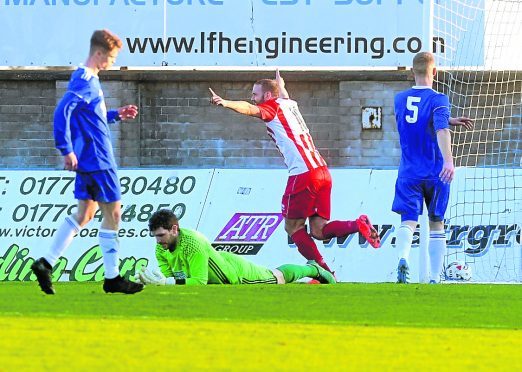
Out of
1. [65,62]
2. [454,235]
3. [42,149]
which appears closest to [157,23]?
[65,62]

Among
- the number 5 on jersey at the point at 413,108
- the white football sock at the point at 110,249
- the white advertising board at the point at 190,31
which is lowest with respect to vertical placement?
the white football sock at the point at 110,249

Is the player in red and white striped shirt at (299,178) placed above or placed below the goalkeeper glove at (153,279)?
above

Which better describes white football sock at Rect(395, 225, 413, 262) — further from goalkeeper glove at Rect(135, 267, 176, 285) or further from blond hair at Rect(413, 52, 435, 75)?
goalkeeper glove at Rect(135, 267, 176, 285)

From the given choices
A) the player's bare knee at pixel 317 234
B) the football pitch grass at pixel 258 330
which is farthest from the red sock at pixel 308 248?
the football pitch grass at pixel 258 330

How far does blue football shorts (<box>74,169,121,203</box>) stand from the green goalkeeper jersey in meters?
1.61

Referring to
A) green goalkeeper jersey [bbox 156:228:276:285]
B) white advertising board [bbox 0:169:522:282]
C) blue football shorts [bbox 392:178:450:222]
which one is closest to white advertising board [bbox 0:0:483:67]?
white advertising board [bbox 0:169:522:282]

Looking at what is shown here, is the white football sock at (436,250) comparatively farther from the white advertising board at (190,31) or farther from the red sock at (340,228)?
the white advertising board at (190,31)

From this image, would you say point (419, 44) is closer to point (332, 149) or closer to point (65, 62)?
point (332, 149)

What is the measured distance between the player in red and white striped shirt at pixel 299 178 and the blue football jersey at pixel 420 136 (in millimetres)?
1086

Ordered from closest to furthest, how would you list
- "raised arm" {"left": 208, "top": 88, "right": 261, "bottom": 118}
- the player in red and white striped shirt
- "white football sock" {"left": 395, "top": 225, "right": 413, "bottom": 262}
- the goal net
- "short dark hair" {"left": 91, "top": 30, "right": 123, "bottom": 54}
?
"short dark hair" {"left": 91, "top": 30, "right": 123, "bottom": 54}
"raised arm" {"left": 208, "top": 88, "right": 261, "bottom": 118}
"white football sock" {"left": 395, "top": 225, "right": 413, "bottom": 262}
the player in red and white striped shirt
the goal net

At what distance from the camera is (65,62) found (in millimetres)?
20156

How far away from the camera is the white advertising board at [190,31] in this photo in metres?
19.9

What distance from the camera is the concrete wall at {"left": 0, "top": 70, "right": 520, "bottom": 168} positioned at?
20.9 metres

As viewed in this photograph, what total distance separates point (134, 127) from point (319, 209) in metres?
8.28
